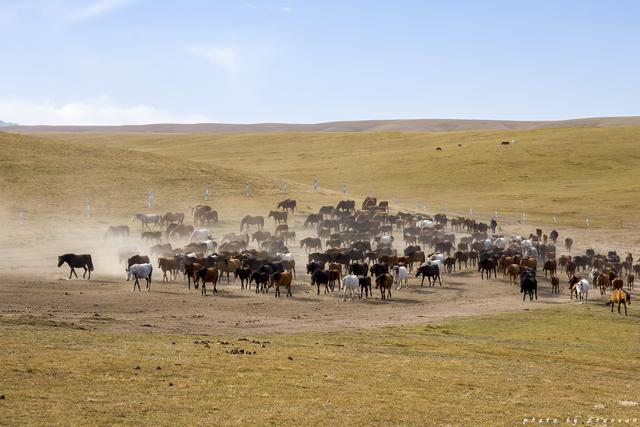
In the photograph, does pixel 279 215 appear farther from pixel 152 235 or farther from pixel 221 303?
pixel 221 303

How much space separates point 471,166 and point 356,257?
70.3 m

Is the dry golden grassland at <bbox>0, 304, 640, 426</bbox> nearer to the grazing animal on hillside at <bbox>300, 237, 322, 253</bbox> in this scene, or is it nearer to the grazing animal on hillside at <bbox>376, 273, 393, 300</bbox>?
the grazing animal on hillside at <bbox>376, 273, 393, 300</bbox>

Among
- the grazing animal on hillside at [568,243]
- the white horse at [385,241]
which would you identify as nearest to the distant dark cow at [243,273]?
the white horse at [385,241]

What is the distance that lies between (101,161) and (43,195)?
15.2m

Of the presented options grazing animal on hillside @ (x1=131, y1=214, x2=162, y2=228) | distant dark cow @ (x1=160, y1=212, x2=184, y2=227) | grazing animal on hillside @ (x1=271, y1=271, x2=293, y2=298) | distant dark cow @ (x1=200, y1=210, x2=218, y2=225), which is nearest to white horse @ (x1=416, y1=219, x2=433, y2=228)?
distant dark cow @ (x1=200, y1=210, x2=218, y2=225)

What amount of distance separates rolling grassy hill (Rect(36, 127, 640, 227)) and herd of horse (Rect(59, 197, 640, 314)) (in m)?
22.0

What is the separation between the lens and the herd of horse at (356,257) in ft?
133

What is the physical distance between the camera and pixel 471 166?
11631 centimetres

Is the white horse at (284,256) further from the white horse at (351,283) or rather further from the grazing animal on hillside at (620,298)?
the grazing animal on hillside at (620,298)

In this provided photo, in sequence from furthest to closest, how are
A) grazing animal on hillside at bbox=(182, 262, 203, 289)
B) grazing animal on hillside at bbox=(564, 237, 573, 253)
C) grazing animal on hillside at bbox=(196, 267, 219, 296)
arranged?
grazing animal on hillside at bbox=(564, 237, 573, 253), grazing animal on hillside at bbox=(182, 262, 203, 289), grazing animal on hillside at bbox=(196, 267, 219, 296)

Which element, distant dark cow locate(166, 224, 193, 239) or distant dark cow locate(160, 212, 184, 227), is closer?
distant dark cow locate(166, 224, 193, 239)

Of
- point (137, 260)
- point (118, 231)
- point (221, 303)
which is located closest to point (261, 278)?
point (221, 303)

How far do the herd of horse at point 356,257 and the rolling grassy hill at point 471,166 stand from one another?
2201 cm

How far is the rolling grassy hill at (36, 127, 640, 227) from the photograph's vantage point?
90375mm
